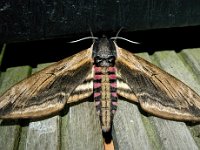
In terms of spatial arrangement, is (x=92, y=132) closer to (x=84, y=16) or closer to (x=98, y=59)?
(x=98, y=59)

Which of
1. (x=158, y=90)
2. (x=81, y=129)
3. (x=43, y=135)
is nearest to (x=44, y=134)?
(x=43, y=135)

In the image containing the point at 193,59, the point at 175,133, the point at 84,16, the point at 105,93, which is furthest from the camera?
the point at 193,59

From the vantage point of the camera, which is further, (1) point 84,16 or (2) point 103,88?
(1) point 84,16

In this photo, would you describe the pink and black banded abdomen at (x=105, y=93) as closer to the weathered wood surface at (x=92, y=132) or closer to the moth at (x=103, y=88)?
the moth at (x=103, y=88)

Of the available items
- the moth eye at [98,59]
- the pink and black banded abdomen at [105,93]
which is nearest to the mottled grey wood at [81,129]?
the pink and black banded abdomen at [105,93]

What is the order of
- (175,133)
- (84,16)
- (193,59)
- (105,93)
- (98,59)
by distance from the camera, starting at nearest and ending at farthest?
(175,133) → (105,93) → (98,59) → (84,16) → (193,59)

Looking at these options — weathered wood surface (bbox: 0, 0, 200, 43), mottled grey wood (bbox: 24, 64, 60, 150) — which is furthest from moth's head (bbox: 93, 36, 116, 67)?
mottled grey wood (bbox: 24, 64, 60, 150)
